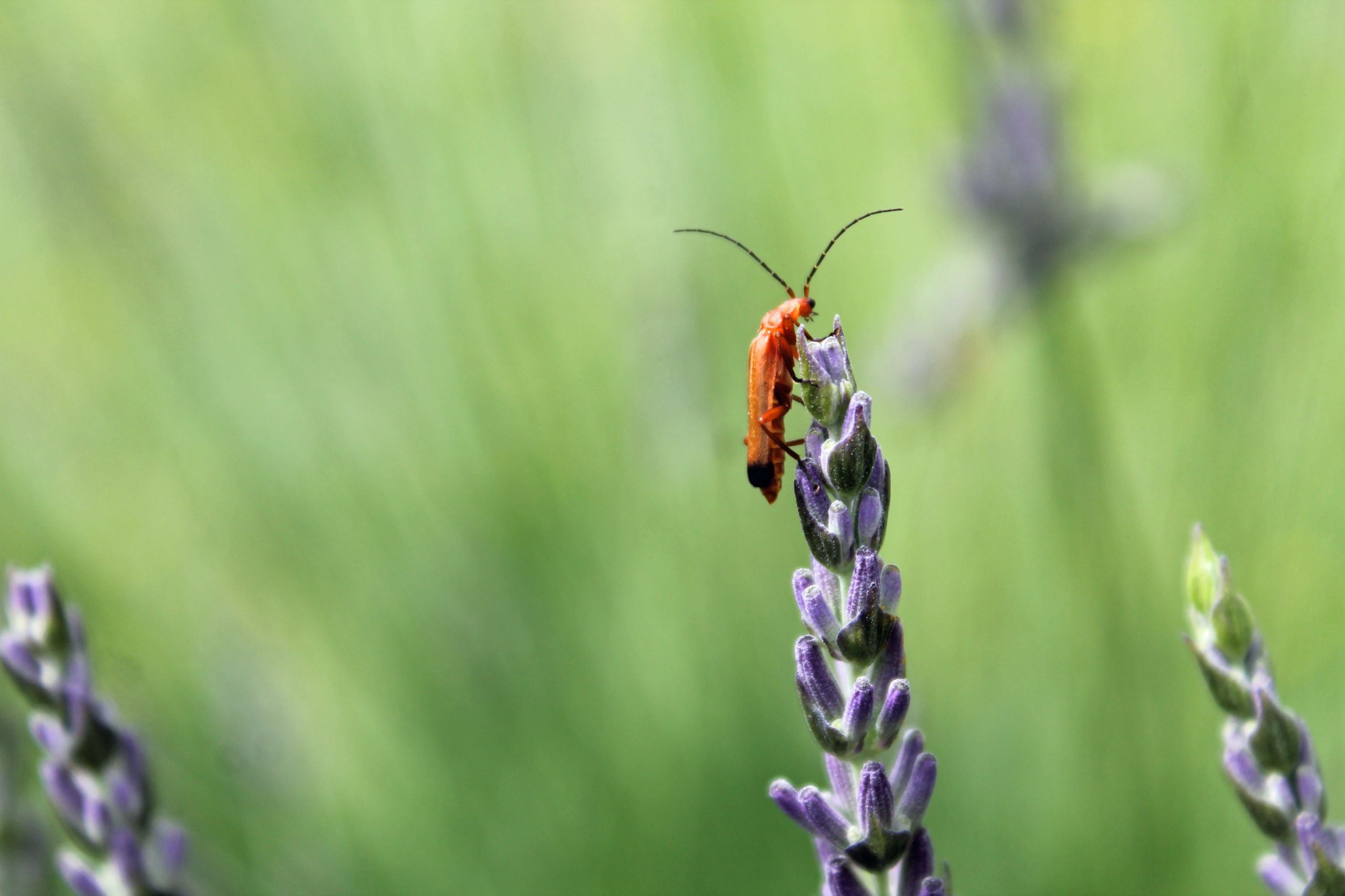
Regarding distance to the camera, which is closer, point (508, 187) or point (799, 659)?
point (799, 659)

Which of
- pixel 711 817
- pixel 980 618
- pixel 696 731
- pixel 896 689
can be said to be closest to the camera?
pixel 896 689

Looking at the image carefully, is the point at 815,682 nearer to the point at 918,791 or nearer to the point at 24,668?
the point at 918,791

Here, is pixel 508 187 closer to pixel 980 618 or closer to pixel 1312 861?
pixel 980 618

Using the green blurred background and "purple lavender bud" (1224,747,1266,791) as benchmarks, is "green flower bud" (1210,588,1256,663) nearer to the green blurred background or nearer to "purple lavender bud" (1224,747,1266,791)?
"purple lavender bud" (1224,747,1266,791)

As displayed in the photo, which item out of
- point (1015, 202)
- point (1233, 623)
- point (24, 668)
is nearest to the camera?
point (1233, 623)

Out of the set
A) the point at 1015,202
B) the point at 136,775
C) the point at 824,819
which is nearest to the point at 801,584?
the point at 824,819

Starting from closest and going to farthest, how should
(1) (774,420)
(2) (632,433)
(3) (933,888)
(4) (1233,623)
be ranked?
(3) (933,888), (4) (1233,623), (1) (774,420), (2) (632,433)

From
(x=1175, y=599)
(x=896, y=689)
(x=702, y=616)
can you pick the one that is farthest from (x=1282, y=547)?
(x=896, y=689)
